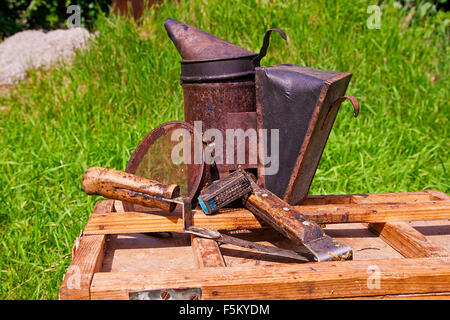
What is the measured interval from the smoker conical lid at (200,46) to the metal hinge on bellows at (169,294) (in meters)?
1.00

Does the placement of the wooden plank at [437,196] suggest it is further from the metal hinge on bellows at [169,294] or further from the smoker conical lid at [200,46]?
the metal hinge on bellows at [169,294]

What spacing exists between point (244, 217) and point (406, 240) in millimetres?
608

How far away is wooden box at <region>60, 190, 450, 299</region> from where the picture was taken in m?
1.29

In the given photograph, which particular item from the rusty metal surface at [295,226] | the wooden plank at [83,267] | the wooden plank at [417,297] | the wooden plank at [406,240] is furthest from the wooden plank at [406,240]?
the wooden plank at [83,267]

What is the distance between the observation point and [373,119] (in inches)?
148

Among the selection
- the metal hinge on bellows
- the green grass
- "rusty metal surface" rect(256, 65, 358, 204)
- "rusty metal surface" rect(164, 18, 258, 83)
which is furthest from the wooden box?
the green grass

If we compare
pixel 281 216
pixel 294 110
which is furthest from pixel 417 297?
pixel 294 110

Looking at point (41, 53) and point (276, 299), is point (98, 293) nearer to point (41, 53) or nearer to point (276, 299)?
point (276, 299)

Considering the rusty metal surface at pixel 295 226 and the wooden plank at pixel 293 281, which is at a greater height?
the rusty metal surface at pixel 295 226

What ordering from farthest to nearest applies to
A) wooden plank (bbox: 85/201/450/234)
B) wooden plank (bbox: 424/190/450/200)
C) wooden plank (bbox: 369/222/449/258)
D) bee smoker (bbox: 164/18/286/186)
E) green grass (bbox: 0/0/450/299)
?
green grass (bbox: 0/0/450/299) → wooden plank (bbox: 424/190/450/200) → bee smoker (bbox: 164/18/286/186) → wooden plank (bbox: 85/201/450/234) → wooden plank (bbox: 369/222/449/258)

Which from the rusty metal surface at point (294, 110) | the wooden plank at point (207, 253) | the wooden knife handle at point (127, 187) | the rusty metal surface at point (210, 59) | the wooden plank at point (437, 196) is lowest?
the wooden plank at point (437, 196)

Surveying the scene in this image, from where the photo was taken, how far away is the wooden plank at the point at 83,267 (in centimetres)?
126

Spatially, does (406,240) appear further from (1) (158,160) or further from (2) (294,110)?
(1) (158,160)

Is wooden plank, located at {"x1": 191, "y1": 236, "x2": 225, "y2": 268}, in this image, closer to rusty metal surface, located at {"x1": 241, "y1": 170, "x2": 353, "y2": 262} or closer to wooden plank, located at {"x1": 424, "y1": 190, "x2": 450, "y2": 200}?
rusty metal surface, located at {"x1": 241, "y1": 170, "x2": 353, "y2": 262}
